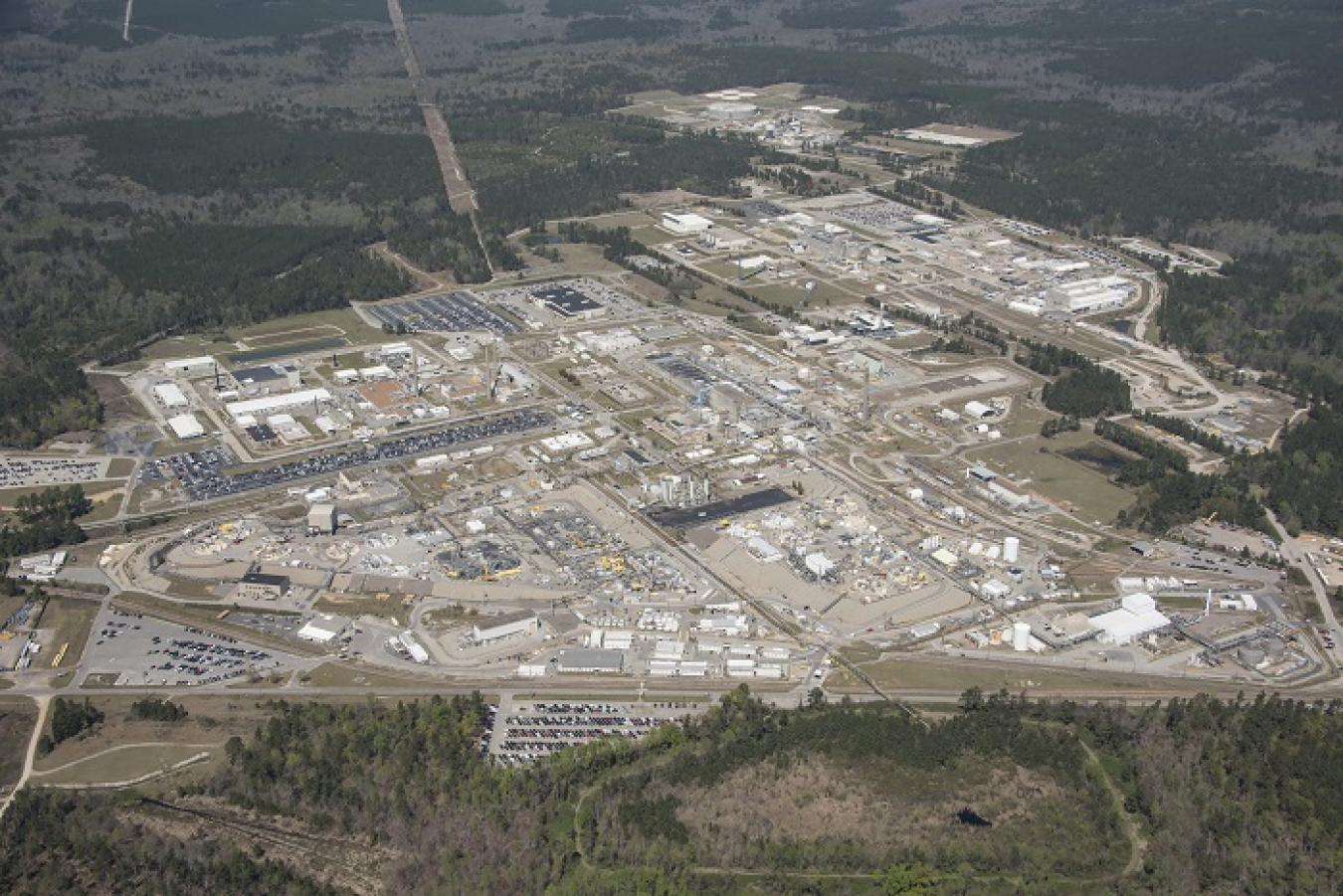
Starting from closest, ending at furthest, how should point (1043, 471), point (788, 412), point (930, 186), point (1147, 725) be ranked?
1. point (1147, 725)
2. point (1043, 471)
3. point (788, 412)
4. point (930, 186)

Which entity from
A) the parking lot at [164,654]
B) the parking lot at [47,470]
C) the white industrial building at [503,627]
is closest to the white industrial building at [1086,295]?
the white industrial building at [503,627]

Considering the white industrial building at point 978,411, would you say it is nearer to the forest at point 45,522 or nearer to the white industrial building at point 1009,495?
the white industrial building at point 1009,495

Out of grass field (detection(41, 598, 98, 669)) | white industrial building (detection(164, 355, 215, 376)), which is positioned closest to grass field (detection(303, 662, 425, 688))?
grass field (detection(41, 598, 98, 669))

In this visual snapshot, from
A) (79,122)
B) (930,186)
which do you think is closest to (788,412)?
(930,186)

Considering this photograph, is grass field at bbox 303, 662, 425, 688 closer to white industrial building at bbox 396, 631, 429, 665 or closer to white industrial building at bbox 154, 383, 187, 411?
white industrial building at bbox 396, 631, 429, 665

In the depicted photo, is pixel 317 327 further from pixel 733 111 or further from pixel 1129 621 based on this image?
pixel 733 111

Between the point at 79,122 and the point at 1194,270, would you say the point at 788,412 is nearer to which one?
the point at 1194,270
